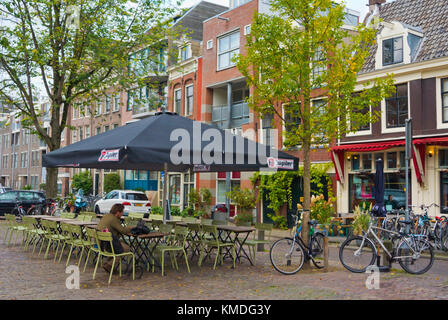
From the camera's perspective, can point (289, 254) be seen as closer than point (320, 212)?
Yes

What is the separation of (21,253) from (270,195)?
43.0 ft

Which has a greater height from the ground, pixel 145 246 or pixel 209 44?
pixel 209 44

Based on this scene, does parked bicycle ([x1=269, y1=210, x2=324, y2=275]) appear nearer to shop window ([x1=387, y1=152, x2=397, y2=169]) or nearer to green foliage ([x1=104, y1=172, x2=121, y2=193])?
shop window ([x1=387, y1=152, x2=397, y2=169])

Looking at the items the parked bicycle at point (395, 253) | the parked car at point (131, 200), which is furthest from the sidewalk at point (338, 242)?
the parked car at point (131, 200)

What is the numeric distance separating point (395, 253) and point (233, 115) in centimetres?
1824

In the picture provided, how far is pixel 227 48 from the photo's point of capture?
88.5 feet

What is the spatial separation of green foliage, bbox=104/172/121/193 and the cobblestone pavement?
28126mm

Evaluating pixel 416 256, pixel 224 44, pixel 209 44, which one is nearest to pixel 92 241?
pixel 416 256

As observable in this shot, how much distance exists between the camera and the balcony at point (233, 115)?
2576cm

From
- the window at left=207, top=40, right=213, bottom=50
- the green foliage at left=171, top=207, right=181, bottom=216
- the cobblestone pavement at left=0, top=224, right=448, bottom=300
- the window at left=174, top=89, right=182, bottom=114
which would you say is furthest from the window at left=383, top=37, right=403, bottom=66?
the window at left=174, top=89, right=182, bottom=114

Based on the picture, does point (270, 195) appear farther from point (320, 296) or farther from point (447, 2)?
point (320, 296)

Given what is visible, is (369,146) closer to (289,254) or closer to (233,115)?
(233,115)

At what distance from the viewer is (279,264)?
9117mm

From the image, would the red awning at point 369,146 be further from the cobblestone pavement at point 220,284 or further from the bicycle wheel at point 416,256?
the bicycle wheel at point 416,256
